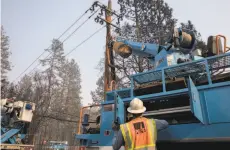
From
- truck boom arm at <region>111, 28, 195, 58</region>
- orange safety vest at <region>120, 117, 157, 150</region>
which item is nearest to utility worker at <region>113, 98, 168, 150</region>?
orange safety vest at <region>120, 117, 157, 150</region>

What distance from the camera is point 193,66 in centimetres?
438

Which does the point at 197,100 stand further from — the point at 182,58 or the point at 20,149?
the point at 20,149

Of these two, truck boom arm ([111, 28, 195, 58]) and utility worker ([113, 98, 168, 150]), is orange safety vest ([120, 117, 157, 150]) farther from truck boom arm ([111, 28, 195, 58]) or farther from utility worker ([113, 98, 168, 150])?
truck boom arm ([111, 28, 195, 58])

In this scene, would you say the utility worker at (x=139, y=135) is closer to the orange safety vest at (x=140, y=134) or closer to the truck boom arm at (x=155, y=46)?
the orange safety vest at (x=140, y=134)

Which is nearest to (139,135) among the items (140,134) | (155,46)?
(140,134)

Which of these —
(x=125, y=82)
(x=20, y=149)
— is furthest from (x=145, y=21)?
(x=20, y=149)

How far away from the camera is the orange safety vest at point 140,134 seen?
2.91 meters

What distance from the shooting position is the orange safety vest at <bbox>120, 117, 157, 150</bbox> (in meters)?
2.91

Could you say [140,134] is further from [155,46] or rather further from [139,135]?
[155,46]

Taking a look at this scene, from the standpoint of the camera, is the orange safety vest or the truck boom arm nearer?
the orange safety vest

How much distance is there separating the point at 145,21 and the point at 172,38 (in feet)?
45.6

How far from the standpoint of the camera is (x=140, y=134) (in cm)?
296

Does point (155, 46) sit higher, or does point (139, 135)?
point (155, 46)

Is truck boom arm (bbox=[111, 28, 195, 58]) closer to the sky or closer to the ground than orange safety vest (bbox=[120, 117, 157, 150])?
closer to the sky
